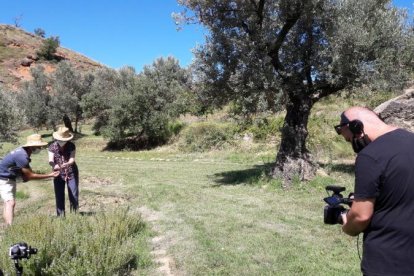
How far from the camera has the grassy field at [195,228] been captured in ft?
20.7

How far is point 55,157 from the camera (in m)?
9.41

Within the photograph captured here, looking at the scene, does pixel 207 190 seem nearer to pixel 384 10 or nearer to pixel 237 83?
pixel 237 83

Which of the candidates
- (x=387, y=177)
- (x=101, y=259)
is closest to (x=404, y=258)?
(x=387, y=177)

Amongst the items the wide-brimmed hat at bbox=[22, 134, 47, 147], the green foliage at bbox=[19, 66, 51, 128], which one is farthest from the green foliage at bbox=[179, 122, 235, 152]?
the green foliage at bbox=[19, 66, 51, 128]

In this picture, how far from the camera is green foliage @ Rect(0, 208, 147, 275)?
5.67m

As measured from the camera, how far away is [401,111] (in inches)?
594

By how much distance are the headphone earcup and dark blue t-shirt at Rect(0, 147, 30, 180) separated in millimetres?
6882

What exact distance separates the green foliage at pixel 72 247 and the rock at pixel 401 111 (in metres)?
11.1

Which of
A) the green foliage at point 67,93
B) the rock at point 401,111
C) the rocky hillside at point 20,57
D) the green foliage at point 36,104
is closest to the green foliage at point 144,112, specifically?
the green foliage at point 67,93

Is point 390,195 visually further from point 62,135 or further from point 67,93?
point 67,93

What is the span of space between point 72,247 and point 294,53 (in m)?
10.2

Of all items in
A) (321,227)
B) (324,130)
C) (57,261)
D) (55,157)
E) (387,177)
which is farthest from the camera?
(324,130)

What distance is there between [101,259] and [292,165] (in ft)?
28.5

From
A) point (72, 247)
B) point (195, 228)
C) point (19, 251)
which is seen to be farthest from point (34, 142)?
point (19, 251)
